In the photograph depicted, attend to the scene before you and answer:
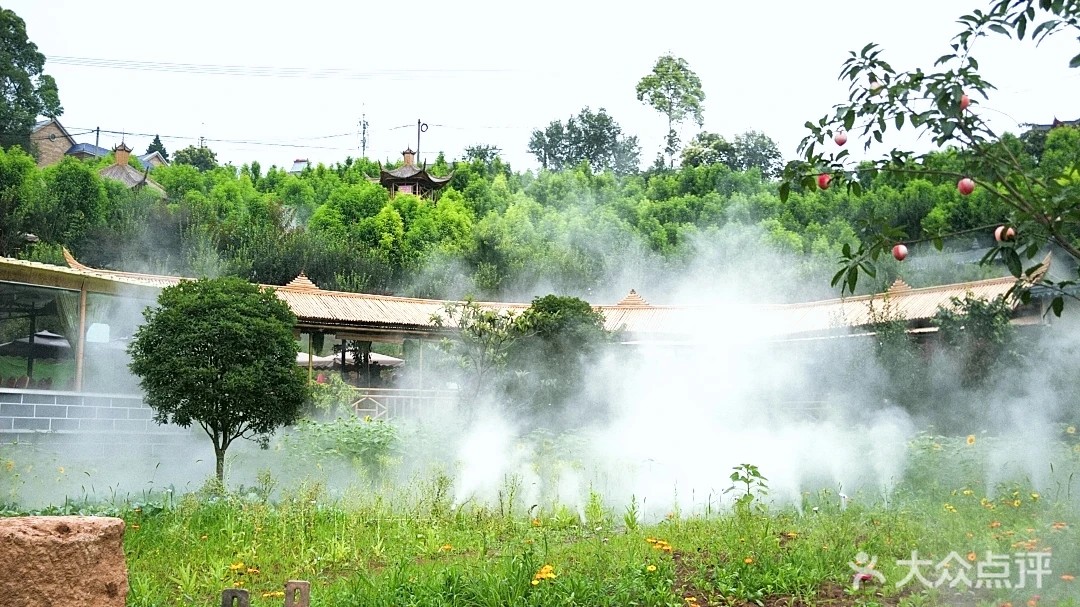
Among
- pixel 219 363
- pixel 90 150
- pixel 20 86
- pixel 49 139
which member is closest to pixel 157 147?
pixel 90 150

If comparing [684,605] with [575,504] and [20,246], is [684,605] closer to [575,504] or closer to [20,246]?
[575,504]

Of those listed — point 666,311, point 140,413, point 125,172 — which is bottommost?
point 140,413

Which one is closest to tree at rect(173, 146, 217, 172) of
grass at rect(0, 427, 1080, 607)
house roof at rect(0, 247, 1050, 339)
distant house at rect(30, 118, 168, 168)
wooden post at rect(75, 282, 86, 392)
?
distant house at rect(30, 118, 168, 168)

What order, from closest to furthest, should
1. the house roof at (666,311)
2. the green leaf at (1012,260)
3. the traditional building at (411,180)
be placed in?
the green leaf at (1012,260) < the house roof at (666,311) < the traditional building at (411,180)

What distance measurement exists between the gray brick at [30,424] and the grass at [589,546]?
562cm

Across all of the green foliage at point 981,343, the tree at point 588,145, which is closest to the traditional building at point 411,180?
the tree at point 588,145

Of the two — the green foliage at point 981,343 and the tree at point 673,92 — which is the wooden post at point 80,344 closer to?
the green foliage at point 981,343

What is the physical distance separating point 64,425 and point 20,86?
3598 cm

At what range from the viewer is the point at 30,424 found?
1435 centimetres

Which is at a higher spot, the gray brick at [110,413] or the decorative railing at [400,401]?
the decorative railing at [400,401]

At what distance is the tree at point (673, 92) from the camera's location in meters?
56.2

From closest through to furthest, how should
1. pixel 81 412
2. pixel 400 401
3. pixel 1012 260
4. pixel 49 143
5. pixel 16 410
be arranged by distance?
1. pixel 1012 260
2. pixel 16 410
3. pixel 81 412
4. pixel 400 401
5. pixel 49 143

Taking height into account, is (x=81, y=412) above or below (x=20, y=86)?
below

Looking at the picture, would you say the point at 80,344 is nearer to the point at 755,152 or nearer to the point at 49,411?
the point at 49,411
